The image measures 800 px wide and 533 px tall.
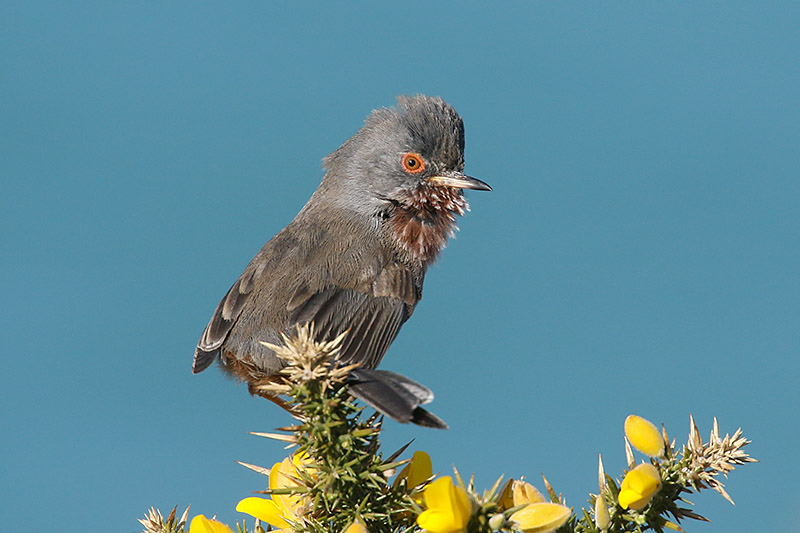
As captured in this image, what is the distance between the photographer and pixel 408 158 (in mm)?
4574

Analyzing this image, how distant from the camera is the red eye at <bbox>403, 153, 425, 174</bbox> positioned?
15.0 feet

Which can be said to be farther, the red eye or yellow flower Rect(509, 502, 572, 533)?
the red eye

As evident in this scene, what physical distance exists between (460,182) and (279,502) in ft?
9.06

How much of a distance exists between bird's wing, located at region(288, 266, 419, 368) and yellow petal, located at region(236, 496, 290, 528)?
140 centimetres

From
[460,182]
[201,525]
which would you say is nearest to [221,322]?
[460,182]

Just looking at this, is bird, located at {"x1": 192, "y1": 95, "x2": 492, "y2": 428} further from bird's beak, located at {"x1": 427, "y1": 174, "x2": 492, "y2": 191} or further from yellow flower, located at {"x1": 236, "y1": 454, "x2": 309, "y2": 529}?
yellow flower, located at {"x1": 236, "y1": 454, "x2": 309, "y2": 529}

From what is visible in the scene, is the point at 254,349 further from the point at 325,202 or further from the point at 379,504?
the point at 379,504

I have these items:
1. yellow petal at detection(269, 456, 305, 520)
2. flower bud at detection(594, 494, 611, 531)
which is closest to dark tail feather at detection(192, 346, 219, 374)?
yellow petal at detection(269, 456, 305, 520)

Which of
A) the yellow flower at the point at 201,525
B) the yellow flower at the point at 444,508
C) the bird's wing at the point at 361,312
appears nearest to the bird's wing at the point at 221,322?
the bird's wing at the point at 361,312

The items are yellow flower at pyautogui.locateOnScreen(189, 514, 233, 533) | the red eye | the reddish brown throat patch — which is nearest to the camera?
yellow flower at pyautogui.locateOnScreen(189, 514, 233, 533)

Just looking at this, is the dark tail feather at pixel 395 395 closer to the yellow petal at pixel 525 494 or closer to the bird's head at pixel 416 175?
the yellow petal at pixel 525 494

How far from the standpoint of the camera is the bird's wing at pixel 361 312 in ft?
12.2

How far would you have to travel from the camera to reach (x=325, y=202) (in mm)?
4672

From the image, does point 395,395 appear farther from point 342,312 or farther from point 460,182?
point 460,182
